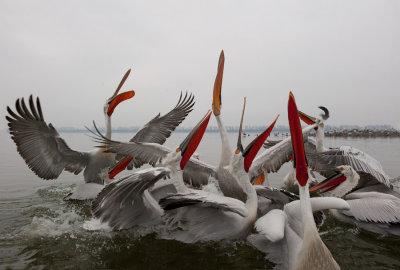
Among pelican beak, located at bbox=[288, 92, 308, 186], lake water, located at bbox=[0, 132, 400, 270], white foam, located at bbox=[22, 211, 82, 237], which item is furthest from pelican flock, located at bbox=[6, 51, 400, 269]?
white foam, located at bbox=[22, 211, 82, 237]

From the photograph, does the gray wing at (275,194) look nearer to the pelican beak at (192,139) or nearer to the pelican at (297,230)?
A: the pelican at (297,230)

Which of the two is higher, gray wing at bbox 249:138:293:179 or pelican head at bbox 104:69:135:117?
pelican head at bbox 104:69:135:117

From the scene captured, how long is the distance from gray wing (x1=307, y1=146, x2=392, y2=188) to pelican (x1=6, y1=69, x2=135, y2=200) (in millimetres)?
4081

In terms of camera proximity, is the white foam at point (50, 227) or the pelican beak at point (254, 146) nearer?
the pelican beak at point (254, 146)

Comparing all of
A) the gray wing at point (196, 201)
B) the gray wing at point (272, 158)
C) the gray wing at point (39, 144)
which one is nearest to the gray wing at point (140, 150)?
the gray wing at point (39, 144)

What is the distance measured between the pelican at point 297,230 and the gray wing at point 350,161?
2.00 meters

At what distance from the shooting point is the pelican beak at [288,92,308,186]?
212cm

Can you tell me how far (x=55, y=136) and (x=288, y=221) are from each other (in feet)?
13.3

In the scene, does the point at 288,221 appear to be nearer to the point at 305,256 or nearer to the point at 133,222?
the point at 305,256

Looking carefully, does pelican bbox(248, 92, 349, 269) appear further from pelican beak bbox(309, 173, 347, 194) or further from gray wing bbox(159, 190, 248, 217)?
pelican beak bbox(309, 173, 347, 194)

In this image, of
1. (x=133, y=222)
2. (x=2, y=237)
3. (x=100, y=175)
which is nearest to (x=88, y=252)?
(x=133, y=222)

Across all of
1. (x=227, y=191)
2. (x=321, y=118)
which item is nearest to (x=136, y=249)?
(x=227, y=191)

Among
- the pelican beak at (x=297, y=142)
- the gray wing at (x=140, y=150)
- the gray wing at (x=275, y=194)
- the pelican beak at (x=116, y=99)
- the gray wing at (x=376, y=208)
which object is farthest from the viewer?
the pelican beak at (x=116, y=99)

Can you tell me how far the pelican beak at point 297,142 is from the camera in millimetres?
2116
